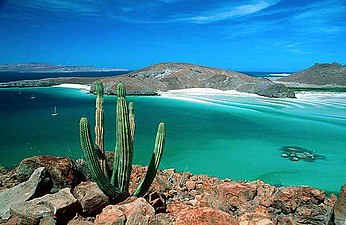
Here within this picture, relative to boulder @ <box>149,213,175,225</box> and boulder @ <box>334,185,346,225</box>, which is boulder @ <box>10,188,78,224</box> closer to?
boulder @ <box>149,213,175,225</box>

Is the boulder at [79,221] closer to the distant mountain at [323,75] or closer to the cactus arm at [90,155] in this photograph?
the cactus arm at [90,155]

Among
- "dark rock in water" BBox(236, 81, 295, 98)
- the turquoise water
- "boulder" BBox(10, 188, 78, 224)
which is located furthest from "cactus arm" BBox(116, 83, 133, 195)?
"dark rock in water" BBox(236, 81, 295, 98)

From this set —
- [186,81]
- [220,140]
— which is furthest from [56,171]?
[186,81]

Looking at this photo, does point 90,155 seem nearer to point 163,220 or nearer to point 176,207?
point 163,220

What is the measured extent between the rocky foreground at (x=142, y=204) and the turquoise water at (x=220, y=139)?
6.58m

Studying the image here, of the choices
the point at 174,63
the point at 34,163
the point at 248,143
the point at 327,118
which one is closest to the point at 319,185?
the point at 248,143

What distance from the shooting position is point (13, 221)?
489 centimetres

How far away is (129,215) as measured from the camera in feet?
16.4

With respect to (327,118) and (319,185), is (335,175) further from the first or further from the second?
(327,118)

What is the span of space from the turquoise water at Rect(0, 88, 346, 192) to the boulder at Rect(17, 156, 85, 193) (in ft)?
22.3

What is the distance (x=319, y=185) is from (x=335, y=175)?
5.25 feet

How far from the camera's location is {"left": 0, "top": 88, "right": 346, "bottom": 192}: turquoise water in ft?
46.4

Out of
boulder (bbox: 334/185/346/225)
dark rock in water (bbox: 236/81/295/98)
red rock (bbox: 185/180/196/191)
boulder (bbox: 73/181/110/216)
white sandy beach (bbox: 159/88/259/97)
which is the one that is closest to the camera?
boulder (bbox: 334/185/346/225)

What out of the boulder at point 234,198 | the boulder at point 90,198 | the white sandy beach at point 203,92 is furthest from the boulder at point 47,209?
the white sandy beach at point 203,92
